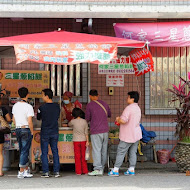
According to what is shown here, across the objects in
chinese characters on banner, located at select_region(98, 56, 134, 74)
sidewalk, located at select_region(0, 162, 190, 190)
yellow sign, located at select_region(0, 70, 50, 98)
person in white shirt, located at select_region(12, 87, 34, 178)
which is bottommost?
sidewalk, located at select_region(0, 162, 190, 190)

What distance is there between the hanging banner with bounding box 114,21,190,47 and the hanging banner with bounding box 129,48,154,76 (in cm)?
75

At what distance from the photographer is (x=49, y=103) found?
8.09m

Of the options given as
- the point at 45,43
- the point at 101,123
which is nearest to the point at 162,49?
the point at 101,123

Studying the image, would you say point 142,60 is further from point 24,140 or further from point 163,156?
point 163,156

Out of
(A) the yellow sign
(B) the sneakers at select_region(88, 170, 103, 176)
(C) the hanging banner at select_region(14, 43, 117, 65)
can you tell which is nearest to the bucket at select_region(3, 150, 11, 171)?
(A) the yellow sign

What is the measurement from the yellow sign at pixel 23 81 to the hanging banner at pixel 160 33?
2469mm

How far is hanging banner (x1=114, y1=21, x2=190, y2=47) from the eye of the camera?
9.29 metres

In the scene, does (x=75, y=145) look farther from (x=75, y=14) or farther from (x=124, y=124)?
(x=75, y=14)

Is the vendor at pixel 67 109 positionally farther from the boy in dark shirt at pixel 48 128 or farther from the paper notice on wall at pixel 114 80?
the paper notice on wall at pixel 114 80

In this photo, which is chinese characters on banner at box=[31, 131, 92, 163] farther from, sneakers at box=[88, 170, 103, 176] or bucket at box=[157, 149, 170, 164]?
bucket at box=[157, 149, 170, 164]

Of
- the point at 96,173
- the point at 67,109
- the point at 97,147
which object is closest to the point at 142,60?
the point at 97,147

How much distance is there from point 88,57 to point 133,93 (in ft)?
4.39

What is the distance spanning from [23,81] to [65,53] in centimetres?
318

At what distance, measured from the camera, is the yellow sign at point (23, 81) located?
408 inches
